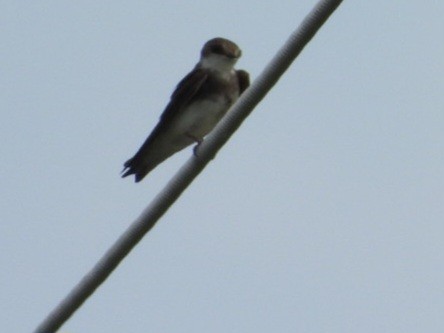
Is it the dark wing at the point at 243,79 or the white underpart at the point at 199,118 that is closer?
the white underpart at the point at 199,118

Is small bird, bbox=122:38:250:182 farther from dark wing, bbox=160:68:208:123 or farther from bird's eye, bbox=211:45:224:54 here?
bird's eye, bbox=211:45:224:54

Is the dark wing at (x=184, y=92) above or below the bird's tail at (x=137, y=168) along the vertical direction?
above

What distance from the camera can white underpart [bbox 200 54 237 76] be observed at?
6.74m

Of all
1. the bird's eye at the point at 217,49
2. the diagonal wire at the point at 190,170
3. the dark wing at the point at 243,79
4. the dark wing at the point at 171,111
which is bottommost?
the diagonal wire at the point at 190,170

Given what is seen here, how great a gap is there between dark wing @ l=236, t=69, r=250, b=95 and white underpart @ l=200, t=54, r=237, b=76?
49 millimetres

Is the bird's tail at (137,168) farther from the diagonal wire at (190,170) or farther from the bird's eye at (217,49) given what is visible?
the diagonal wire at (190,170)

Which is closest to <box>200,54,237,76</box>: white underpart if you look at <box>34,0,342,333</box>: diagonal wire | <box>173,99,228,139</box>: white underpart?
<box>173,99,228,139</box>: white underpart

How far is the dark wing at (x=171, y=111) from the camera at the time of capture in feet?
20.8

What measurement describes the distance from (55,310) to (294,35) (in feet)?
3.14

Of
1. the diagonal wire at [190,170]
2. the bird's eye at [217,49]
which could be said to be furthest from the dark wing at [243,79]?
the diagonal wire at [190,170]

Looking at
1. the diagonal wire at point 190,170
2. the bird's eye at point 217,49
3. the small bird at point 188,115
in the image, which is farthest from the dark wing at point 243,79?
the diagonal wire at point 190,170

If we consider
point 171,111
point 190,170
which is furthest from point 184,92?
point 190,170

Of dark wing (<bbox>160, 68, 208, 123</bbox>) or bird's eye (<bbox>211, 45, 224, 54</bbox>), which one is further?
bird's eye (<bbox>211, 45, 224, 54</bbox>)

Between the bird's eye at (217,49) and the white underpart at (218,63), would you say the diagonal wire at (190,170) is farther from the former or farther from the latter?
the bird's eye at (217,49)
